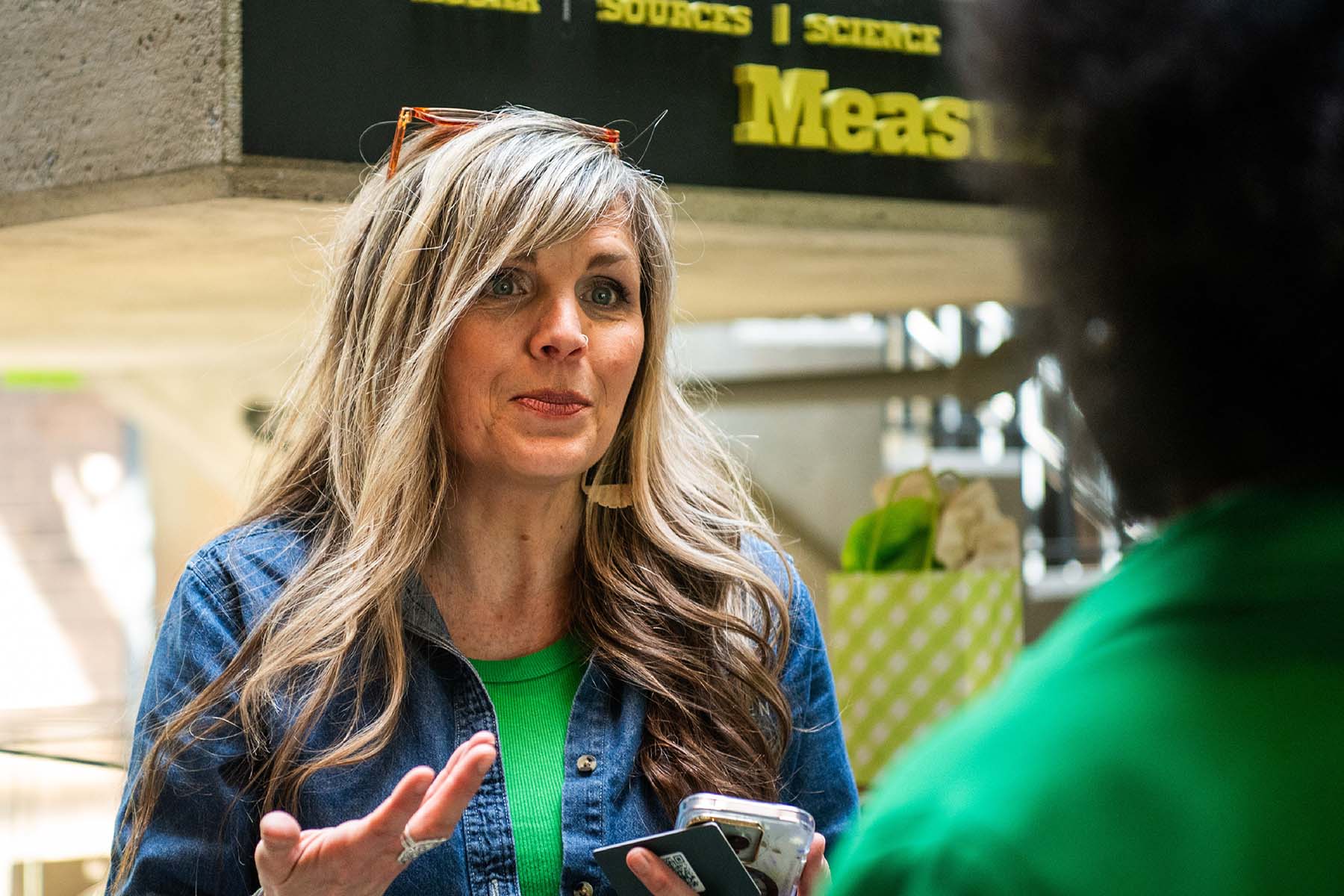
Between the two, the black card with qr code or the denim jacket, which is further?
the denim jacket

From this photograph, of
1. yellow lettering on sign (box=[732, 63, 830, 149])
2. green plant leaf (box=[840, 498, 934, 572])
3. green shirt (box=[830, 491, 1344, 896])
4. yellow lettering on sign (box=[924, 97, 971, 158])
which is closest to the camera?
green shirt (box=[830, 491, 1344, 896])

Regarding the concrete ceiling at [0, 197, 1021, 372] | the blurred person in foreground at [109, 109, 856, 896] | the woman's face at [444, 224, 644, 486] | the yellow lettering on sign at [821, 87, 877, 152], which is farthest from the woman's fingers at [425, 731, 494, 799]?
the yellow lettering on sign at [821, 87, 877, 152]

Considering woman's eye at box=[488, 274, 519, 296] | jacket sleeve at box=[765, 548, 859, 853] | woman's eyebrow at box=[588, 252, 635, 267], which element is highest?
woman's eyebrow at box=[588, 252, 635, 267]

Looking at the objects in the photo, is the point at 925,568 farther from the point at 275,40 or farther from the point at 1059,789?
the point at 1059,789

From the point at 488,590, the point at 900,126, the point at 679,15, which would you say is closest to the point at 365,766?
the point at 488,590

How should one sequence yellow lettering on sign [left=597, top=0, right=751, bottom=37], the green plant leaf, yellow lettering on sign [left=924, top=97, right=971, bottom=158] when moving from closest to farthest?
yellow lettering on sign [left=597, top=0, right=751, bottom=37], yellow lettering on sign [left=924, top=97, right=971, bottom=158], the green plant leaf

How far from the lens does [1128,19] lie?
691 millimetres

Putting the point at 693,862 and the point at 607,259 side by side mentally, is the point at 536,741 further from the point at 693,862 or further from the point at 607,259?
the point at 607,259

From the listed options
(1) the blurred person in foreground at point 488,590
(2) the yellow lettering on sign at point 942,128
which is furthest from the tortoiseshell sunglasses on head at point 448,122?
(2) the yellow lettering on sign at point 942,128

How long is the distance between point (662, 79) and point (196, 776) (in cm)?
200

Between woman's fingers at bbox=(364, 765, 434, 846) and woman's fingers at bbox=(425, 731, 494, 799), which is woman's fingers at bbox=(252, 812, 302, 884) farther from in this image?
woman's fingers at bbox=(425, 731, 494, 799)

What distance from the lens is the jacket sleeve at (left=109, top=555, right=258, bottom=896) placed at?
74.6 inches

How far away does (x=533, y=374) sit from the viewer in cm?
212

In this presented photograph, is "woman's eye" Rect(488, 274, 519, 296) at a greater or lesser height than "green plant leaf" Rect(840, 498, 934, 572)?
greater
